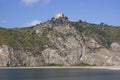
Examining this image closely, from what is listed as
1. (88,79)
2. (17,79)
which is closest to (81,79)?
(88,79)

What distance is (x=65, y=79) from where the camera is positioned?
386ft

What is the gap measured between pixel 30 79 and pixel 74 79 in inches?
581

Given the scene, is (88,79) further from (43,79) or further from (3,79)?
(3,79)

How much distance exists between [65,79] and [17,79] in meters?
16.0

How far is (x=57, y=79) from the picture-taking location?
4592 inches

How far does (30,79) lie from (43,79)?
4.36m

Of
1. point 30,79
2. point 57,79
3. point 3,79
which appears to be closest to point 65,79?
point 57,79

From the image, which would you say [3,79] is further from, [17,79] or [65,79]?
[65,79]

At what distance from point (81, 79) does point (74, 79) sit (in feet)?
8.59

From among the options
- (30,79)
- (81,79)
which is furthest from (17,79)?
(81,79)

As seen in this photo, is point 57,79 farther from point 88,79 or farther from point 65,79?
point 88,79

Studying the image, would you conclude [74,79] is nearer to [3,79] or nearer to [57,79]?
[57,79]

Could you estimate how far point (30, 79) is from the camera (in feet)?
388

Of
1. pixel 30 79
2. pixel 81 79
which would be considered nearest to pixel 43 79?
pixel 30 79
